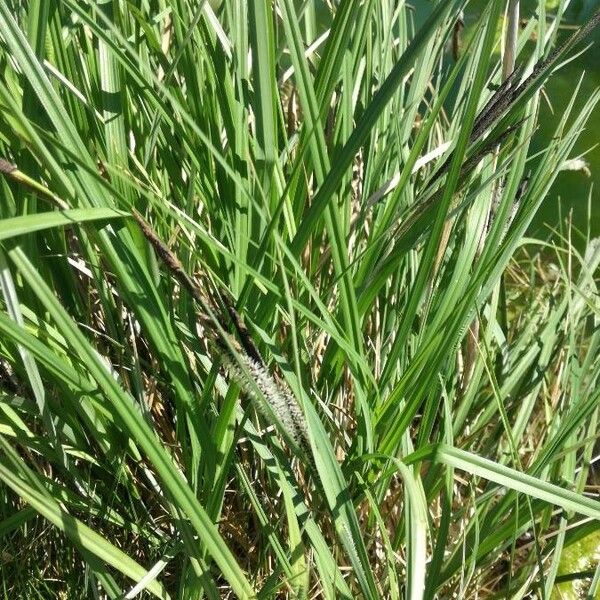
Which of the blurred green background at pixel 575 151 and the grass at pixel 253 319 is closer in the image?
the grass at pixel 253 319

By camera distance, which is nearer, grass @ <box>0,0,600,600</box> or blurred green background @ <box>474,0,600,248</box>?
grass @ <box>0,0,600,600</box>

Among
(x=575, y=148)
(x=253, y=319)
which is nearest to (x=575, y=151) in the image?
(x=575, y=148)

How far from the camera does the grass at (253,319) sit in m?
0.56

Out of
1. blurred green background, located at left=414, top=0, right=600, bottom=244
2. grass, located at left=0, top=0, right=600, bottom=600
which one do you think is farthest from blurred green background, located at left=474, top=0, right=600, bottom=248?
grass, located at left=0, top=0, right=600, bottom=600

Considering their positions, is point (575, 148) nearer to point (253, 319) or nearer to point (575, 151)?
point (575, 151)

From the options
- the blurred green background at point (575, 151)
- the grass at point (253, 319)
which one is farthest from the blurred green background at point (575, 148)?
the grass at point (253, 319)

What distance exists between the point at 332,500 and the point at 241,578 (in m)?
0.09

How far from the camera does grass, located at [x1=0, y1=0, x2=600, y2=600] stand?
0.56 meters

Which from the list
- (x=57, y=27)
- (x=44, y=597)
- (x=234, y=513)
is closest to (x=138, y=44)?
(x=57, y=27)

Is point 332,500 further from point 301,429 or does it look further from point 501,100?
point 501,100

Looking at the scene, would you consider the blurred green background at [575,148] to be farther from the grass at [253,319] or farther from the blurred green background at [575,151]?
the grass at [253,319]

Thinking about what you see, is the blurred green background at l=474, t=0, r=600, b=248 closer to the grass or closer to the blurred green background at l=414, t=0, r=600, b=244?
the blurred green background at l=414, t=0, r=600, b=244

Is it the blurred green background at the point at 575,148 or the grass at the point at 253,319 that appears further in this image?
the blurred green background at the point at 575,148

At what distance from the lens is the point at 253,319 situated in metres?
0.67
